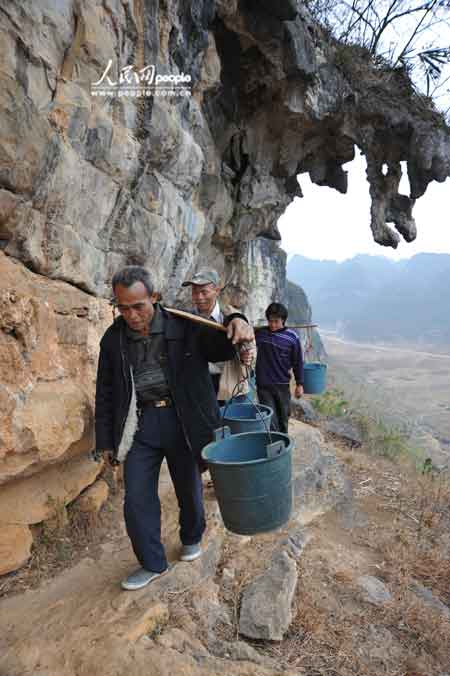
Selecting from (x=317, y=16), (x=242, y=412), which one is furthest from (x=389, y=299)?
(x=242, y=412)

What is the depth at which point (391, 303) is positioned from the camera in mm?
96812

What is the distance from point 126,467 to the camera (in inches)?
95.0

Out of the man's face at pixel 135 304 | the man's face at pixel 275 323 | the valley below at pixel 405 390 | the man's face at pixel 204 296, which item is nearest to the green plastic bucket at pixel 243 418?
the man's face at pixel 204 296

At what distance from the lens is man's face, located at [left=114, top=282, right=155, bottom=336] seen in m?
2.25

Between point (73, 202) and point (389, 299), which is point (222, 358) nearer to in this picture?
point (73, 202)

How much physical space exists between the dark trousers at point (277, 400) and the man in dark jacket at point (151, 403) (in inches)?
90.4

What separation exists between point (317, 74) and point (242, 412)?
316 inches

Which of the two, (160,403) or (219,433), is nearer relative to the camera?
(219,433)

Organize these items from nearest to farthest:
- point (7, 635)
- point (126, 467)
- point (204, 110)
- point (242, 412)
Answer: point (7, 635), point (126, 467), point (242, 412), point (204, 110)

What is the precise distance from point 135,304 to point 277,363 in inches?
104

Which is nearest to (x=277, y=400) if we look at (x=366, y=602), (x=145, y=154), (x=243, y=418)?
(x=243, y=418)

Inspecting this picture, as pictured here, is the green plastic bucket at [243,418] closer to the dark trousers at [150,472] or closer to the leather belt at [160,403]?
the dark trousers at [150,472]

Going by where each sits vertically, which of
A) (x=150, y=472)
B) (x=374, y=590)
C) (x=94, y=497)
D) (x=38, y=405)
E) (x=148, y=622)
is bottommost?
(x=374, y=590)

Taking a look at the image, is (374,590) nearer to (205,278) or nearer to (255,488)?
(255,488)
